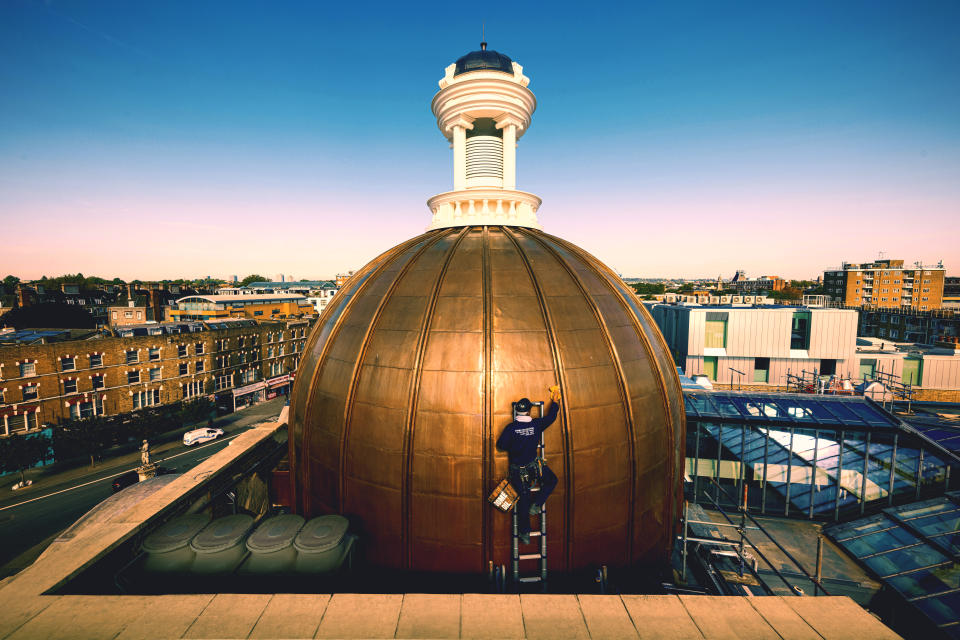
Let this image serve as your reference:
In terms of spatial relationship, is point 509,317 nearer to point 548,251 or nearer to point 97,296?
point 548,251

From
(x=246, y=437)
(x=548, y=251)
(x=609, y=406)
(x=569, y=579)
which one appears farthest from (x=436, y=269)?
(x=246, y=437)

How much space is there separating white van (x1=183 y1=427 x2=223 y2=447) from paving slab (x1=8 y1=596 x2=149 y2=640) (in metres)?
43.4

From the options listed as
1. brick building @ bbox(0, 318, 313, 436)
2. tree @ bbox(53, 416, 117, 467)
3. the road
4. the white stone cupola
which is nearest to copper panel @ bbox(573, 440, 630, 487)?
the white stone cupola

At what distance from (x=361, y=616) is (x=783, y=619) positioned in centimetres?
787

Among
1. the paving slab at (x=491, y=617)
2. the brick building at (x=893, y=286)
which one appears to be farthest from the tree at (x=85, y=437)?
the brick building at (x=893, y=286)

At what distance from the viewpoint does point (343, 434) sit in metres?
11.1

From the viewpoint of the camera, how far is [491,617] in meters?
6.65

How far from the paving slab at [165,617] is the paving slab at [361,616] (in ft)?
7.99

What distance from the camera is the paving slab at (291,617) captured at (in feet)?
20.8

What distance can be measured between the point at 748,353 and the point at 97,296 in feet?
487

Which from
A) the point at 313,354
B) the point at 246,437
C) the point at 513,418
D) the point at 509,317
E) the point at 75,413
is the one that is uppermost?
the point at 509,317

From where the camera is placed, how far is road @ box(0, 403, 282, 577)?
25.7m

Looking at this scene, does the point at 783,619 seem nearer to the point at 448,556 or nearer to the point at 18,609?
the point at 448,556

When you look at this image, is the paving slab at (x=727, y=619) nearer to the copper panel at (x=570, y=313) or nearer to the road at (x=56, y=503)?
the copper panel at (x=570, y=313)
